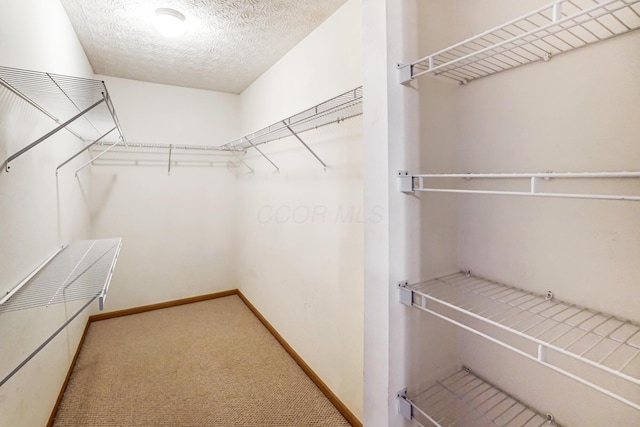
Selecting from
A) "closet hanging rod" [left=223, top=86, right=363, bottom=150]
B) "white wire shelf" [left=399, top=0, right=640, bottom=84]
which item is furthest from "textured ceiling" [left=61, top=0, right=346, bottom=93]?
"white wire shelf" [left=399, top=0, right=640, bottom=84]

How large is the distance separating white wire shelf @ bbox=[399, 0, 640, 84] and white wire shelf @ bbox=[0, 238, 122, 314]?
4.29ft

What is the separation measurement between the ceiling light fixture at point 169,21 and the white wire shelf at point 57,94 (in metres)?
0.63

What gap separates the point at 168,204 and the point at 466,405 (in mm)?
3225

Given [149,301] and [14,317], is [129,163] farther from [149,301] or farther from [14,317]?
[14,317]

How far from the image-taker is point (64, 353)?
6.39 ft

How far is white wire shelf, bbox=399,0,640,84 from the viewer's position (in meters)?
0.74

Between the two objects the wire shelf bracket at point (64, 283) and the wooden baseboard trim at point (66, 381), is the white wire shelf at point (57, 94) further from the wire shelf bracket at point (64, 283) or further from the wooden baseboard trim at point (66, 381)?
the wooden baseboard trim at point (66, 381)

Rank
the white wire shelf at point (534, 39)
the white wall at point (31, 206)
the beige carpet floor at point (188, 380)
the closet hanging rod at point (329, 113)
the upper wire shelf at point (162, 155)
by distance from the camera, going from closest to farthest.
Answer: the white wire shelf at point (534, 39) → the white wall at point (31, 206) → the closet hanging rod at point (329, 113) → the beige carpet floor at point (188, 380) → the upper wire shelf at point (162, 155)

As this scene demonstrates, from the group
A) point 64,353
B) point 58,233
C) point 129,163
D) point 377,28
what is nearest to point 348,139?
point 377,28

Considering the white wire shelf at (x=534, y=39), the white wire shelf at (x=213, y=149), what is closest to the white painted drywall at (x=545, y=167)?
the white wire shelf at (x=534, y=39)

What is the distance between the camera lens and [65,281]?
1314 millimetres

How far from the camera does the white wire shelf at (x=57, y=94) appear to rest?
1.07 meters

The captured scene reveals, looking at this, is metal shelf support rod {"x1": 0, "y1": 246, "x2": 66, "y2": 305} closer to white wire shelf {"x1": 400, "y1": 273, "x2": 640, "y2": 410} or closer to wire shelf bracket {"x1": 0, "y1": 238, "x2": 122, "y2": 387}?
wire shelf bracket {"x1": 0, "y1": 238, "x2": 122, "y2": 387}

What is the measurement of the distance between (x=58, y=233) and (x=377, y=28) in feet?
6.94
